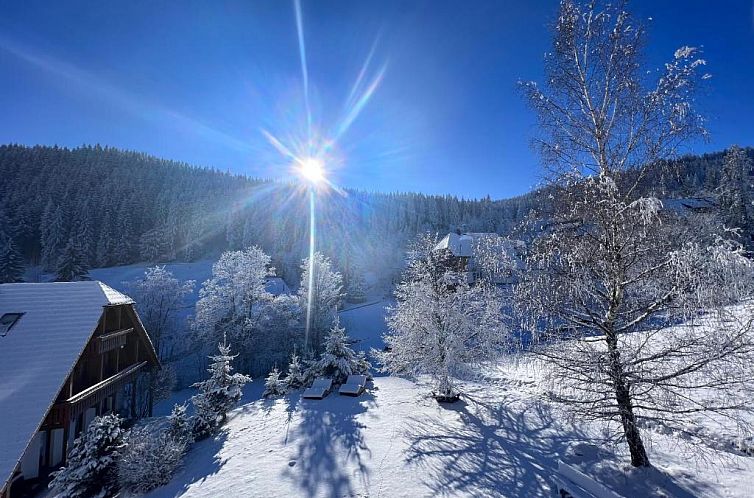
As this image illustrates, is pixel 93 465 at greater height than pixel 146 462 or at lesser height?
greater

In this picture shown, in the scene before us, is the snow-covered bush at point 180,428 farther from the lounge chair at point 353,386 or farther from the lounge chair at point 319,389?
the lounge chair at point 353,386

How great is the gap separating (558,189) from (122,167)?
112735mm

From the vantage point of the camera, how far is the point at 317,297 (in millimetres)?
33312

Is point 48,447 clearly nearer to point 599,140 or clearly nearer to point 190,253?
point 599,140

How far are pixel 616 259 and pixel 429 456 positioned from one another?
8.17 m

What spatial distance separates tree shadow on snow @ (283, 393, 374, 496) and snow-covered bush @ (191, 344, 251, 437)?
3527 mm

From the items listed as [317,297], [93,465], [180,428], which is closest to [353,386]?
[180,428]

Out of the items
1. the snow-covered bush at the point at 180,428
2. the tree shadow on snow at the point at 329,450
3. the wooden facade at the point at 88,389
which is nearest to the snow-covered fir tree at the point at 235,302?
the wooden facade at the point at 88,389

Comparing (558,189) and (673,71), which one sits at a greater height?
(673,71)

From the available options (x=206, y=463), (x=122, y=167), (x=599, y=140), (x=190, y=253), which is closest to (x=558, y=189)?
(x=599, y=140)

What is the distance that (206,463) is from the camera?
11617mm

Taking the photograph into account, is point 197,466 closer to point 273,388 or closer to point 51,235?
point 273,388

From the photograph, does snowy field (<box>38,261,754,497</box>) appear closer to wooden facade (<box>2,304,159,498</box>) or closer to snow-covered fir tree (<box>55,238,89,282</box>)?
wooden facade (<box>2,304,159,498</box>)

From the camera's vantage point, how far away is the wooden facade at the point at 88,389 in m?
12.2
